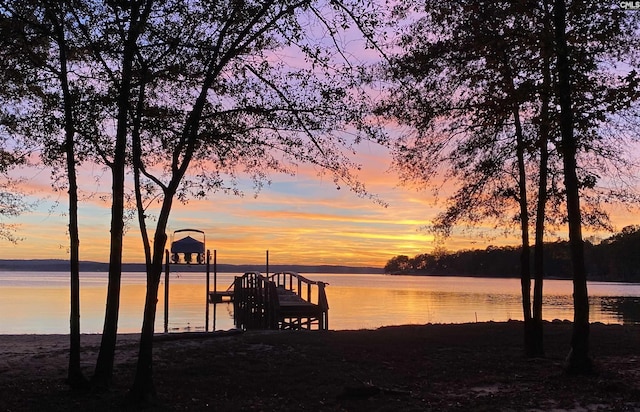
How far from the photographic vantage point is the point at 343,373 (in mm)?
11914

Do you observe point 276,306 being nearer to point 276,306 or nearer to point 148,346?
point 276,306

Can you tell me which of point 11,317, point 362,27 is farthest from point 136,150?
point 11,317

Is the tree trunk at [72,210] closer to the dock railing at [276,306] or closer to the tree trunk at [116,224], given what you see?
the tree trunk at [116,224]

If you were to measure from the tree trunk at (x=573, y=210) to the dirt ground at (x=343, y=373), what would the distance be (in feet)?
1.52

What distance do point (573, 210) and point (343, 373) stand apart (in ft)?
17.2

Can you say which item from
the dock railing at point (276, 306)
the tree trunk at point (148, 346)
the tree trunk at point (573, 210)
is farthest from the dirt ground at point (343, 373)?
the dock railing at point (276, 306)

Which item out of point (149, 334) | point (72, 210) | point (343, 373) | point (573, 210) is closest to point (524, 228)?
point (573, 210)

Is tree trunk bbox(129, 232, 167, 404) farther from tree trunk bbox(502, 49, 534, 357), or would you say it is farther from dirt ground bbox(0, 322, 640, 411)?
tree trunk bbox(502, 49, 534, 357)

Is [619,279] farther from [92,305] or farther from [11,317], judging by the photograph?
[11,317]

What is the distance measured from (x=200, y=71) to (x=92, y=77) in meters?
1.78

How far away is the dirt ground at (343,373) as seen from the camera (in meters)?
9.34

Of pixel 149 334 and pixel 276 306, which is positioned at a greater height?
pixel 149 334

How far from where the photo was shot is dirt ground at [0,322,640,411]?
934 centimetres

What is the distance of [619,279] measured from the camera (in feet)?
454
